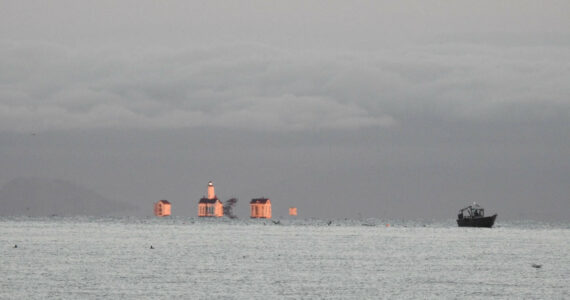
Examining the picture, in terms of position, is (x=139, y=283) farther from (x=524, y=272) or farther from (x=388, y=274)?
(x=524, y=272)

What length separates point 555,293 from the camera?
7394 centimetres

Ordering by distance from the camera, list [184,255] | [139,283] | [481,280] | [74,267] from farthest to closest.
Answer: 1. [184,255]
2. [74,267]
3. [481,280]
4. [139,283]

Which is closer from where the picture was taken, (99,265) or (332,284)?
(332,284)

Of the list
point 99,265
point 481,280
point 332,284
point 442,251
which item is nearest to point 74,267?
point 99,265

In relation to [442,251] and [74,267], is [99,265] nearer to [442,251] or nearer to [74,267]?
[74,267]

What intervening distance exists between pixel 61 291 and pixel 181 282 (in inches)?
453

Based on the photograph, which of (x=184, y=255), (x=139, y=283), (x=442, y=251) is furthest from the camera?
(x=442, y=251)

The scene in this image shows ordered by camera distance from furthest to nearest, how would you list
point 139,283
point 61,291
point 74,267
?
point 74,267, point 139,283, point 61,291

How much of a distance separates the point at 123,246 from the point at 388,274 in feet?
190

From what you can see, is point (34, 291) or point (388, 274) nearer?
point (34, 291)

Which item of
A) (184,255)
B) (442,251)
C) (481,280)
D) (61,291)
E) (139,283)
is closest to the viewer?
(61,291)

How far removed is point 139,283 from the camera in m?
77.0

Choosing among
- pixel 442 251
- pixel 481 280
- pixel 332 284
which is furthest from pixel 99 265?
pixel 442 251

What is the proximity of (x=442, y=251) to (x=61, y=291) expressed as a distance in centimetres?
7418
